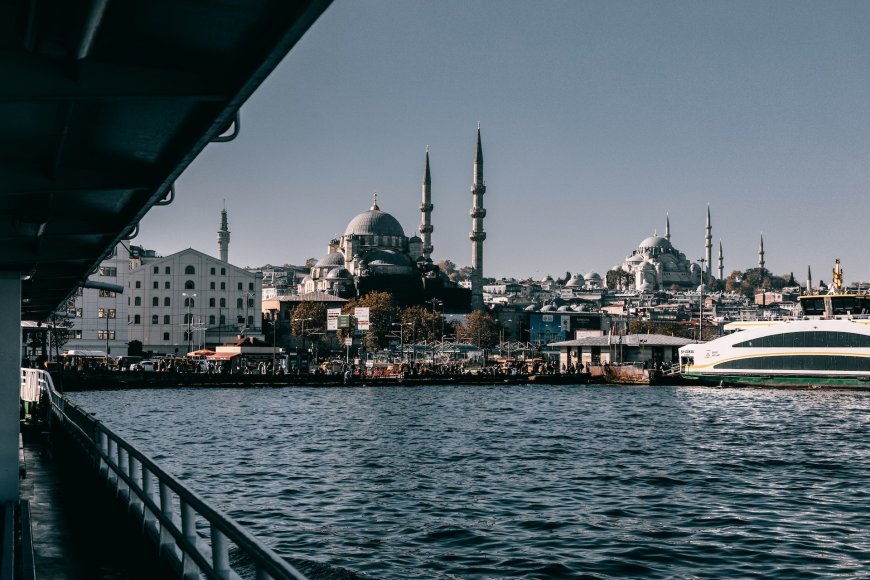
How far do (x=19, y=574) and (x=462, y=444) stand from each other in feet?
97.3

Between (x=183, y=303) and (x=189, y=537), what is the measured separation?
12773 centimetres

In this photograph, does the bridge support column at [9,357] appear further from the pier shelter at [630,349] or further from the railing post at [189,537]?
the pier shelter at [630,349]

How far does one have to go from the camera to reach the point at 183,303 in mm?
132125

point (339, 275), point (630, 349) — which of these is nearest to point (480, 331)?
point (339, 275)

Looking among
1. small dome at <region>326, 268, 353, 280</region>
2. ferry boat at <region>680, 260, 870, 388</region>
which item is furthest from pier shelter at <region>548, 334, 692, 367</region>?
small dome at <region>326, 268, 353, 280</region>

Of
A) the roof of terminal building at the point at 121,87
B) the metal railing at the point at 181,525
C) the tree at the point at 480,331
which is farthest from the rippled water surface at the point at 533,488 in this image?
the tree at the point at 480,331

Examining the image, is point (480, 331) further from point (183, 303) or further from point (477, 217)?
point (183, 303)

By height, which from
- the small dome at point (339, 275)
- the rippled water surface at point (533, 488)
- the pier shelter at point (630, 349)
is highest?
the small dome at point (339, 275)

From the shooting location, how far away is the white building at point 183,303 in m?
131

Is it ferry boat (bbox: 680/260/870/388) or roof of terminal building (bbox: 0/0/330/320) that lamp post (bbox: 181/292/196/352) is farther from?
roof of terminal building (bbox: 0/0/330/320)

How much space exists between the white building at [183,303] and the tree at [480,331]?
48912mm

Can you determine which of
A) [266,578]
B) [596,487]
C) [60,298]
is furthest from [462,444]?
[266,578]

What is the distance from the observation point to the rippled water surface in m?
17.9

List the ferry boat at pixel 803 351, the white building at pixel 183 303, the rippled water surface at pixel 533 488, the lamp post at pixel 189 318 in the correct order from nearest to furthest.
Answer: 1. the rippled water surface at pixel 533 488
2. the ferry boat at pixel 803 351
3. the lamp post at pixel 189 318
4. the white building at pixel 183 303
